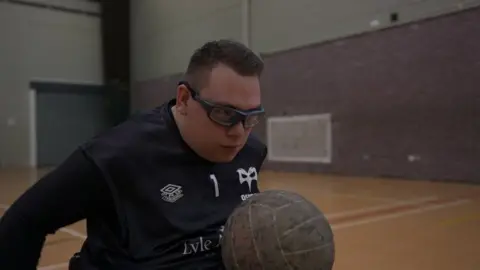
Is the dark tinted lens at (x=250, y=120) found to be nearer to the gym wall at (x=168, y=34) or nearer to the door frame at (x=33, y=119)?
the gym wall at (x=168, y=34)

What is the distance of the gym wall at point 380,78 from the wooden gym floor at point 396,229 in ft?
3.62

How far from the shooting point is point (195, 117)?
1.55m

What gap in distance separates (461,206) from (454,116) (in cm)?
259

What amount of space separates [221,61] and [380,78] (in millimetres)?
6489

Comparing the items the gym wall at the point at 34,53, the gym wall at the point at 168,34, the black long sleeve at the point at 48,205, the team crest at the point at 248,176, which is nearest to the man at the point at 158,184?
the black long sleeve at the point at 48,205

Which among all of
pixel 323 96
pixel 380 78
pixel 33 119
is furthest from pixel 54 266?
pixel 33 119

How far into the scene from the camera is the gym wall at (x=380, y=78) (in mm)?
6609

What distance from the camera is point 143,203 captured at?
155cm

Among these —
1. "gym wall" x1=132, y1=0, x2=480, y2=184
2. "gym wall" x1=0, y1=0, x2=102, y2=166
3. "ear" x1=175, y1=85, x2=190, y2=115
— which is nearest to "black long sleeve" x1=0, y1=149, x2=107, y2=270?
"ear" x1=175, y1=85, x2=190, y2=115

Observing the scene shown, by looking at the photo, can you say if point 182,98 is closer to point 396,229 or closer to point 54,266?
point 54,266

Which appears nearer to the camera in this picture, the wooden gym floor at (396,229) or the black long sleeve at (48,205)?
the black long sleeve at (48,205)

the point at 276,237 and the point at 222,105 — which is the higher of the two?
the point at 222,105

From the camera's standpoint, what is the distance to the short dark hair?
1494 millimetres

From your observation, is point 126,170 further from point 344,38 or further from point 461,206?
point 344,38
